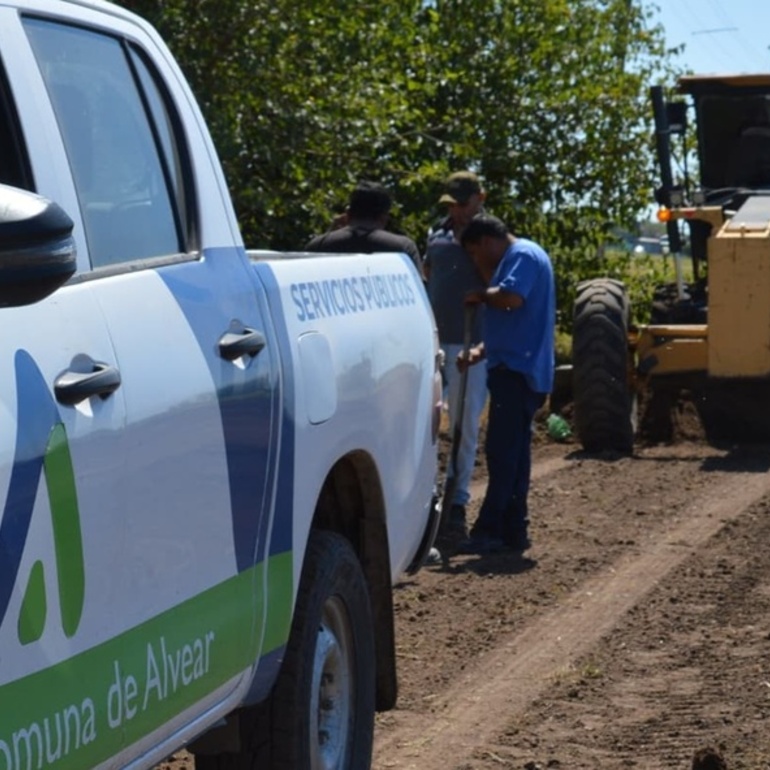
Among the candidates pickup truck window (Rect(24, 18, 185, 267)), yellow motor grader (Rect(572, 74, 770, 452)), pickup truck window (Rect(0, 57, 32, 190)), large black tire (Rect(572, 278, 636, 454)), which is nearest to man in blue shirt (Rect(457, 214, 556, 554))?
yellow motor grader (Rect(572, 74, 770, 452))

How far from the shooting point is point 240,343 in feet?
13.4

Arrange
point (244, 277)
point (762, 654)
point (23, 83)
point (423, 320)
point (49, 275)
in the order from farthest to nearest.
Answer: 1. point (762, 654)
2. point (423, 320)
3. point (244, 277)
4. point (23, 83)
5. point (49, 275)

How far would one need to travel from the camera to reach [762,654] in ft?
24.2

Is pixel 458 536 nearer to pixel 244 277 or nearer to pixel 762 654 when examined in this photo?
pixel 762 654

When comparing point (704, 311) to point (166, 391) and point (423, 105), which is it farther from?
point (166, 391)

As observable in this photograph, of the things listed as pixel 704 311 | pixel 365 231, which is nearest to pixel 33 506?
pixel 365 231

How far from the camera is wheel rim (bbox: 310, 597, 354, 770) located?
4664mm

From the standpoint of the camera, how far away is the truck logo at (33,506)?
2.89 meters

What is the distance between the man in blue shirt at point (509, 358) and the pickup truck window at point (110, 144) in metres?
5.34

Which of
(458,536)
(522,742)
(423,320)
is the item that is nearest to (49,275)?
(423,320)

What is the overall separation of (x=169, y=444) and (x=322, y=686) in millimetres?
1389

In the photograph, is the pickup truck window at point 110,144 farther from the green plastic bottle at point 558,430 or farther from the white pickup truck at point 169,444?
the green plastic bottle at point 558,430

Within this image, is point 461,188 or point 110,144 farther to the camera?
point 461,188

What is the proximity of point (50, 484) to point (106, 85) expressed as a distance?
4.25 feet
